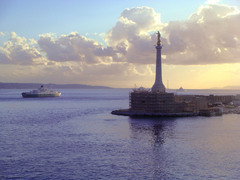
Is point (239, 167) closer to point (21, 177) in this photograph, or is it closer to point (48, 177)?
point (48, 177)

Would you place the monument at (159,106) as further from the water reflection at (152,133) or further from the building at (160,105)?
the water reflection at (152,133)

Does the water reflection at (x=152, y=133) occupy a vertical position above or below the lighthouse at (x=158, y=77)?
below

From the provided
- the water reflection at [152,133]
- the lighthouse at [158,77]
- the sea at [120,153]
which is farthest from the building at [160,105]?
the sea at [120,153]

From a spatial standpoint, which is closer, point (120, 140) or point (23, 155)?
point (23, 155)

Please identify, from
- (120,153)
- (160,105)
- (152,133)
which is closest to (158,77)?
(160,105)

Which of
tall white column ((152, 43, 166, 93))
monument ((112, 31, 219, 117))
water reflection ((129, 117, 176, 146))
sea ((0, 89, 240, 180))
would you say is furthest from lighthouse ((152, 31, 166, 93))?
sea ((0, 89, 240, 180))

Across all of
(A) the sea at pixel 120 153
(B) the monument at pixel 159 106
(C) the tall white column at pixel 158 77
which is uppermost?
(C) the tall white column at pixel 158 77

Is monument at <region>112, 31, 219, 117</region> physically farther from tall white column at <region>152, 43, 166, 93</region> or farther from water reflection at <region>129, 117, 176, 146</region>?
water reflection at <region>129, 117, 176, 146</region>

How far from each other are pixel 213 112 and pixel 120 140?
185ft

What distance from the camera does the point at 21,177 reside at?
116 feet

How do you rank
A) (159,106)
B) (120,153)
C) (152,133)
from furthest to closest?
(159,106)
(152,133)
(120,153)

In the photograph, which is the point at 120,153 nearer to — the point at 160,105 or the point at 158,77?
the point at 160,105

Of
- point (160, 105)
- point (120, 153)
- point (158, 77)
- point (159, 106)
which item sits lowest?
point (120, 153)

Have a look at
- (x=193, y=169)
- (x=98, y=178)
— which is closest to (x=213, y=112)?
(x=193, y=169)
